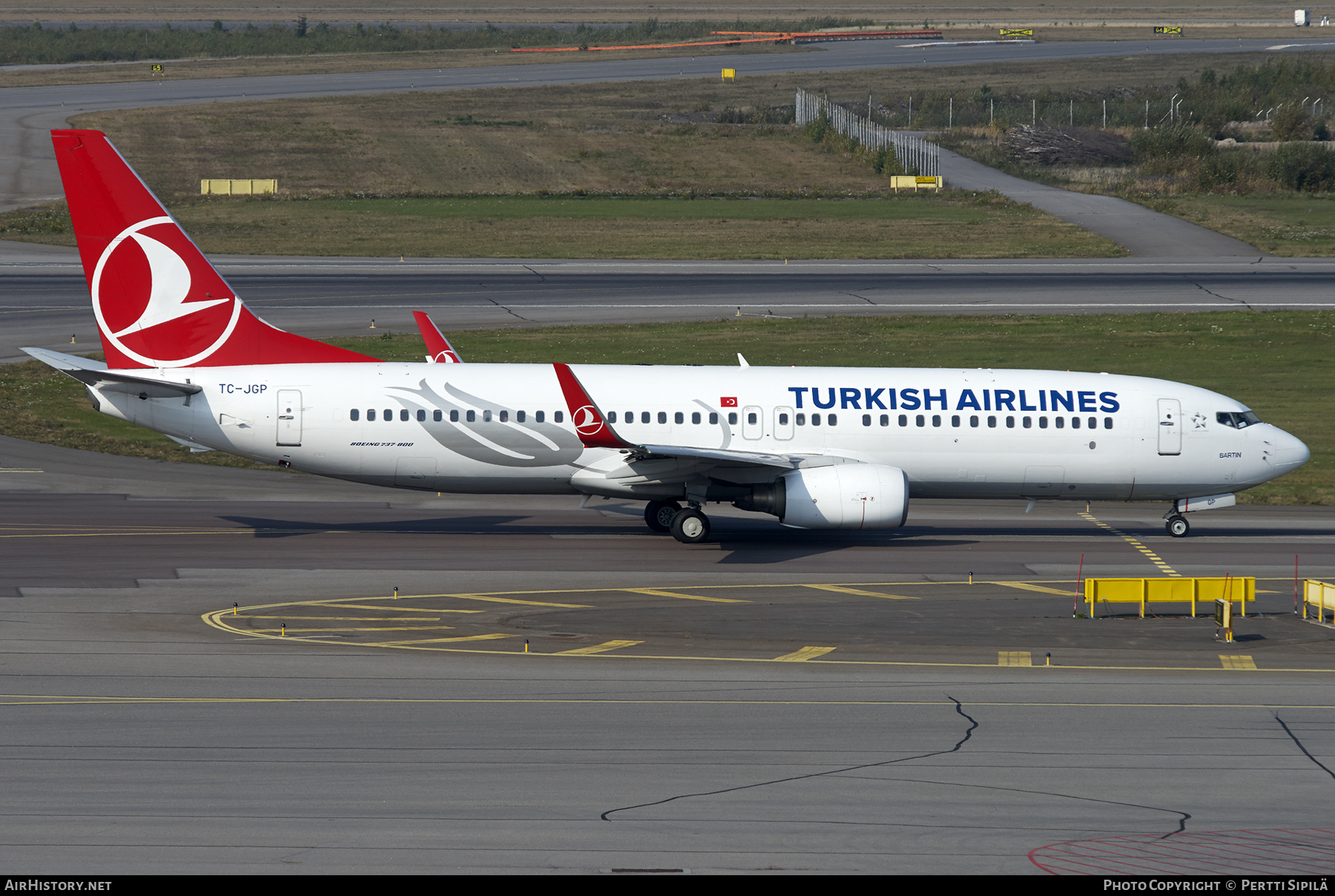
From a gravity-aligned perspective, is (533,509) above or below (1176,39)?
below

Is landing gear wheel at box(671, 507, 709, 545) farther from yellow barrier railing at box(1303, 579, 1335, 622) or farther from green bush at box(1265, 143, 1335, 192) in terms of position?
green bush at box(1265, 143, 1335, 192)

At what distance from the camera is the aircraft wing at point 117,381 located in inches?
1252

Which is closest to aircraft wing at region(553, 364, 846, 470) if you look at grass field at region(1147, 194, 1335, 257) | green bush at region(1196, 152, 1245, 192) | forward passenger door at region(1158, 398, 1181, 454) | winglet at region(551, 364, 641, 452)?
winglet at region(551, 364, 641, 452)

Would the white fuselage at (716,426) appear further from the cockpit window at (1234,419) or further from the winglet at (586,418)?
the winglet at (586,418)

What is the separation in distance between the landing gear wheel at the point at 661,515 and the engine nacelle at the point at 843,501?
11.8 ft

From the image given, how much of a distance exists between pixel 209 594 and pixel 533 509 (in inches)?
447

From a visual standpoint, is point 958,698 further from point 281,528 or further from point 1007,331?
point 1007,331

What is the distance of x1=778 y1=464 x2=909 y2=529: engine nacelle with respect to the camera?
1236 inches

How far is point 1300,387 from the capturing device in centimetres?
5100

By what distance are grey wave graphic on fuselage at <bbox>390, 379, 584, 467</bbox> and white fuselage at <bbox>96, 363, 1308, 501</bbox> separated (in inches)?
1.4

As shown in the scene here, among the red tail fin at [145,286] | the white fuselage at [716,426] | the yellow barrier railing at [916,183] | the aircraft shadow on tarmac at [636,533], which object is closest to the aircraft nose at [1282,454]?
the white fuselage at [716,426]

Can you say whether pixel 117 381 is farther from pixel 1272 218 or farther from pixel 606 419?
pixel 1272 218

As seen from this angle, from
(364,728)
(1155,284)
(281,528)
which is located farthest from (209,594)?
(1155,284)

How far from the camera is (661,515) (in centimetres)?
3453
